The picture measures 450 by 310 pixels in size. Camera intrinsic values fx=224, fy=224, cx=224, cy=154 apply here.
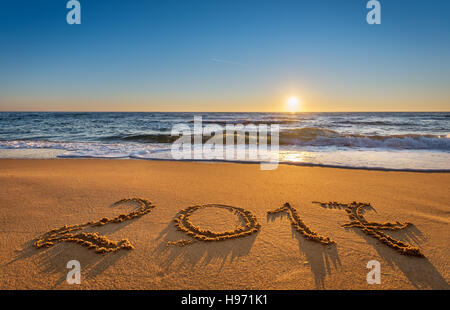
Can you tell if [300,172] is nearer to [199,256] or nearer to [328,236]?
[328,236]

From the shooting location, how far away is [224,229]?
2533 millimetres

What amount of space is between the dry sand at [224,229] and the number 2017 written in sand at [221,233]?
2.6 inches

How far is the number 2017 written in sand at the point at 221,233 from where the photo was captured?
7.14 feet

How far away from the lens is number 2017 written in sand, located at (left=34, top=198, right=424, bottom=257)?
7.14 ft

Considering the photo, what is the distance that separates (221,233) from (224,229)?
0.09 meters

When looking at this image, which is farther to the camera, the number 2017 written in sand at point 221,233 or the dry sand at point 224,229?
the number 2017 written in sand at point 221,233

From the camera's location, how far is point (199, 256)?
2.06m

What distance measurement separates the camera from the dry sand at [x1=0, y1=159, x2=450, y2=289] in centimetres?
180

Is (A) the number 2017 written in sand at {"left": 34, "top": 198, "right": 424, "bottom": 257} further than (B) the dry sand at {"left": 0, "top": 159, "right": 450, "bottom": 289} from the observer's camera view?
Yes

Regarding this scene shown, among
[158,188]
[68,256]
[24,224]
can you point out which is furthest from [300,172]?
[24,224]

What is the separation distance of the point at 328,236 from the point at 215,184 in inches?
86.1

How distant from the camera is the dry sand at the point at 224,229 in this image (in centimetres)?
180

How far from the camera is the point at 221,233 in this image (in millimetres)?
2445

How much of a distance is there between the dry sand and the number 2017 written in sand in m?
→ 0.07
